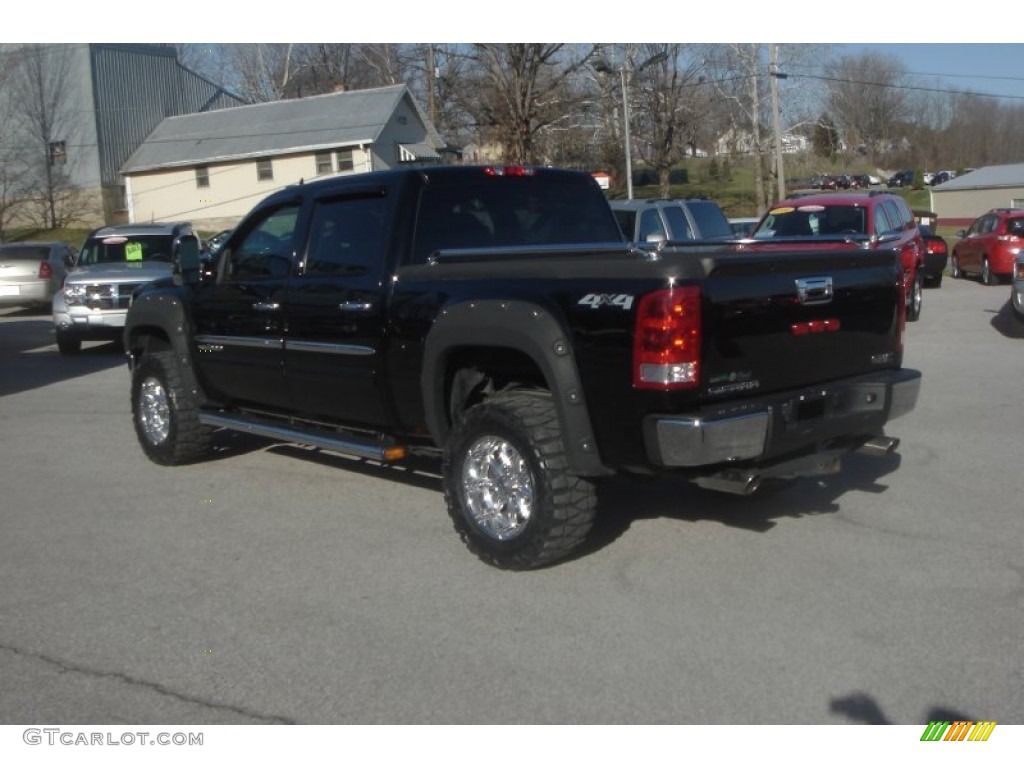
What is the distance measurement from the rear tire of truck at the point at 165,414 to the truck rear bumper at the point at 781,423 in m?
4.27

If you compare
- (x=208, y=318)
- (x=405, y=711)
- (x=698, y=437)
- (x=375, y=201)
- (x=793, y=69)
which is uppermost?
(x=793, y=69)

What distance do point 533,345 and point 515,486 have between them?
78 centimetres

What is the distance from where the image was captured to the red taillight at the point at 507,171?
6.84 metres

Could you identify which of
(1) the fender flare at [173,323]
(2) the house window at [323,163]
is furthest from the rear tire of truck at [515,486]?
(2) the house window at [323,163]

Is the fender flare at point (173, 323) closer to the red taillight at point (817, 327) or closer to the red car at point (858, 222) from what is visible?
the red taillight at point (817, 327)

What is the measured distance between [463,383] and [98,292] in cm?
1076

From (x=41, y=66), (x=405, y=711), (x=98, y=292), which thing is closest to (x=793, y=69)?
(x=41, y=66)

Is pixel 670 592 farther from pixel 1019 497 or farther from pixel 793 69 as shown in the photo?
pixel 793 69

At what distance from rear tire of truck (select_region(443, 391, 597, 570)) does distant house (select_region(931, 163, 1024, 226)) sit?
179 feet

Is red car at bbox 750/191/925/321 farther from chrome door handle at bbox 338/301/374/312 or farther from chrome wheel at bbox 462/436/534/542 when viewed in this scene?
chrome wheel at bbox 462/436/534/542

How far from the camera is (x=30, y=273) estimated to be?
22.1 m

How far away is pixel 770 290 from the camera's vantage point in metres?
5.21

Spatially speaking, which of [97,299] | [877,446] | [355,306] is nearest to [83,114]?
[97,299]
